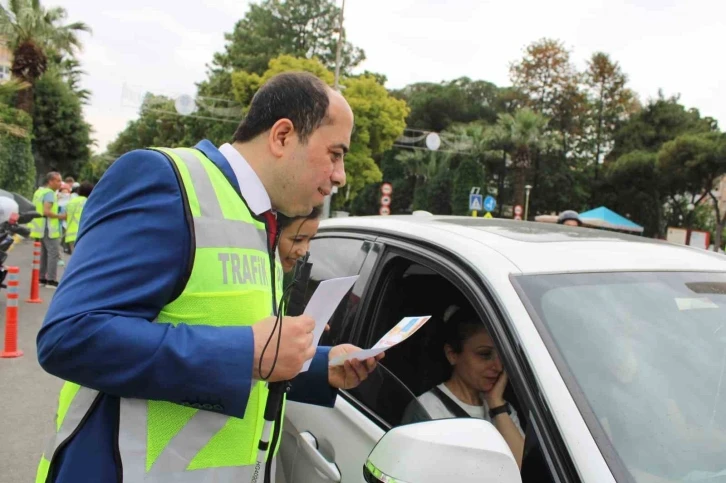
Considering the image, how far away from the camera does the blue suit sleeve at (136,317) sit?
120cm

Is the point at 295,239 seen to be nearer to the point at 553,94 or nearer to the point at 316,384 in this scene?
the point at 316,384

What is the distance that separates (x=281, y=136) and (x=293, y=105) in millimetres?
84

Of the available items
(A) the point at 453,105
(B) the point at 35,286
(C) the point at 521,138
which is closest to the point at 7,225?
(B) the point at 35,286

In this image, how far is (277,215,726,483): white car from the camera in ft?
4.35

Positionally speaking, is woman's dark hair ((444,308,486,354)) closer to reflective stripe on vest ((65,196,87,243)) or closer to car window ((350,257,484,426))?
car window ((350,257,484,426))

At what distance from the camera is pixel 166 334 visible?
1.23 m

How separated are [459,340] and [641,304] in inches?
32.2

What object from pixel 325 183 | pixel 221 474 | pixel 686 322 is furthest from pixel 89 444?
pixel 686 322

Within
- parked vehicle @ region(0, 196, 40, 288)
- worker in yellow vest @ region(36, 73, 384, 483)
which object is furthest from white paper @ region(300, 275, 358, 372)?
parked vehicle @ region(0, 196, 40, 288)

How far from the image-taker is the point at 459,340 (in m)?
2.41

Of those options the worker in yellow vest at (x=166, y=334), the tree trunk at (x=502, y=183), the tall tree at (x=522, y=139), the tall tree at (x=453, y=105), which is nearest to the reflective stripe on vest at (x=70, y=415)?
the worker in yellow vest at (x=166, y=334)

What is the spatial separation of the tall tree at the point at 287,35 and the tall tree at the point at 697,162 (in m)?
23.5

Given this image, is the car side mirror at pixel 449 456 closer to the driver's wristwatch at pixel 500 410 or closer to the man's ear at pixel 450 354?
the driver's wristwatch at pixel 500 410

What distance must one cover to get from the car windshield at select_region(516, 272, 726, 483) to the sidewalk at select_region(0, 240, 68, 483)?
93.7 inches
